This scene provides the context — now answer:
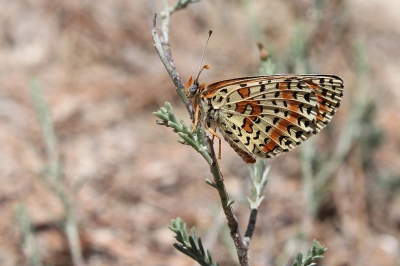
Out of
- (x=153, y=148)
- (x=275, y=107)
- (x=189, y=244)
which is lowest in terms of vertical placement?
(x=189, y=244)

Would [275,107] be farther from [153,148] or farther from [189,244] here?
[153,148]

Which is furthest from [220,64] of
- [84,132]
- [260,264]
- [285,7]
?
[260,264]

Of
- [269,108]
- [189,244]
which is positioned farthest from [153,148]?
[189,244]

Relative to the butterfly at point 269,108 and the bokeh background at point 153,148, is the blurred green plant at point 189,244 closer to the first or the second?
the butterfly at point 269,108

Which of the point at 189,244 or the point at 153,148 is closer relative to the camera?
the point at 189,244

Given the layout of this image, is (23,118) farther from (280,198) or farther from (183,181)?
(280,198)

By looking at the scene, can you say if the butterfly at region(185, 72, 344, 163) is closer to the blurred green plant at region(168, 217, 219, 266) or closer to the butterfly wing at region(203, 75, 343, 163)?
the butterfly wing at region(203, 75, 343, 163)

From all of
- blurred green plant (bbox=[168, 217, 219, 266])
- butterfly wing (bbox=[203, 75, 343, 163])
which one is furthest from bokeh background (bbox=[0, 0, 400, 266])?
blurred green plant (bbox=[168, 217, 219, 266])

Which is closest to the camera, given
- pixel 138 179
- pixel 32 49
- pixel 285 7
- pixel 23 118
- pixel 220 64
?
pixel 138 179
